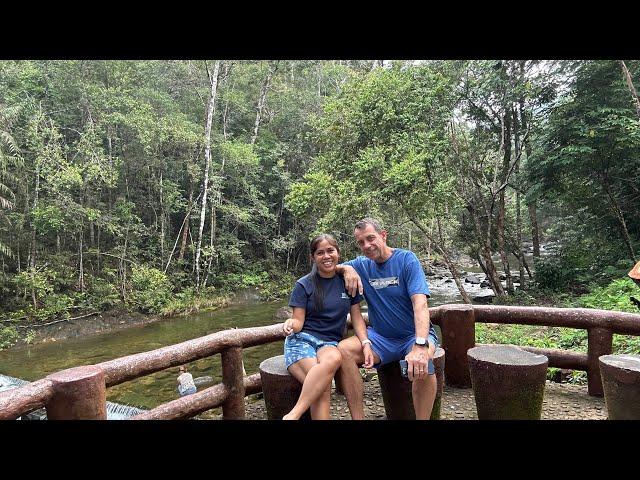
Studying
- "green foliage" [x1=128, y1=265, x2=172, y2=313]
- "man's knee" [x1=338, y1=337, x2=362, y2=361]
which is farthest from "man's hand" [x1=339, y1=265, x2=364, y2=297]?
"green foliage" [x1=128, y1=265, x2=172, y2=313]

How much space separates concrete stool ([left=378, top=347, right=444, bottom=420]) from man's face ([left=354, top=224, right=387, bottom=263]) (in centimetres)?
71

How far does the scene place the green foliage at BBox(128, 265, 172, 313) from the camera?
13484 millimetres

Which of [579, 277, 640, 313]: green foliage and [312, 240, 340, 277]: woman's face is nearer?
[312, 240, 340, 277]: woman's face

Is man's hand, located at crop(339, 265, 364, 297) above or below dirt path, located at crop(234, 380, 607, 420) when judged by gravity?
above

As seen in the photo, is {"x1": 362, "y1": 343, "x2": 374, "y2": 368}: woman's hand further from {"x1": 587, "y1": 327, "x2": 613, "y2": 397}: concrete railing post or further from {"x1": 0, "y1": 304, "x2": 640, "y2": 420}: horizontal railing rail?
{"x1": 587, "y1": 327, "x2": 613, "y2": 397}: concrete railing post

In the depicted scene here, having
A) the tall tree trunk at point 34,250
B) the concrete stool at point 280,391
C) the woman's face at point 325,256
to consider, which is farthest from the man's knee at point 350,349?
the tall tree trunk at point 34,250

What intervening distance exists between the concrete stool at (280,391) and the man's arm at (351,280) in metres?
0.63

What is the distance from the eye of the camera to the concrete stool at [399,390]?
2.69 m

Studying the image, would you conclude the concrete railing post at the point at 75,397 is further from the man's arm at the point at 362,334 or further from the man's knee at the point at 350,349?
the man's arm at the point at 362,334
